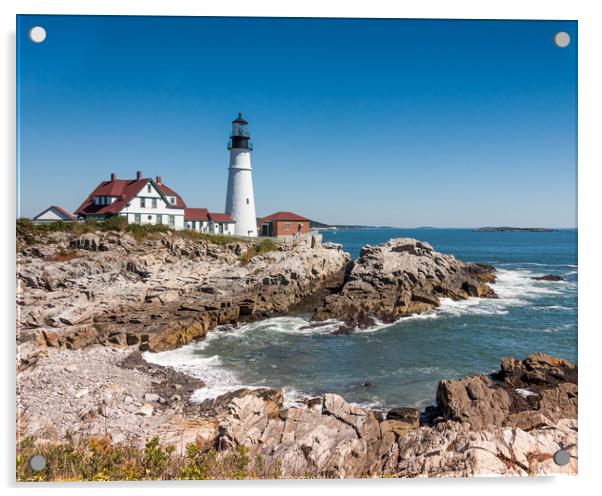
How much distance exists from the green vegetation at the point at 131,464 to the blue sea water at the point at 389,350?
226 centimetres

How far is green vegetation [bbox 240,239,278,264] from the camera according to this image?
15.0 metres

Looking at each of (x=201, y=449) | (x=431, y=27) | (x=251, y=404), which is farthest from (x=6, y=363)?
(x=431, y=27)

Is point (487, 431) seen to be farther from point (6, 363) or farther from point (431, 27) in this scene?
point (6, 363)

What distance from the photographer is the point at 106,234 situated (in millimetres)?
11742

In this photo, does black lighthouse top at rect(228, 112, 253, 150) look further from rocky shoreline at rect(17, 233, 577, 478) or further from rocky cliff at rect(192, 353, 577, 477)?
rocky cliff at rect(192, 353, 577, 477)

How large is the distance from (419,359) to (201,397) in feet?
15.0

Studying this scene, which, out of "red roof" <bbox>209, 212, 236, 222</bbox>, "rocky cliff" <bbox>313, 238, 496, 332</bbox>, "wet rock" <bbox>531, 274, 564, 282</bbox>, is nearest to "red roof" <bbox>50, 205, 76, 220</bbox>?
"red roof" <bbox>209, 212, 236, 222</bbox>

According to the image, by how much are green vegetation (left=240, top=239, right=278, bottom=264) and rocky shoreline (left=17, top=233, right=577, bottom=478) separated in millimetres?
2101

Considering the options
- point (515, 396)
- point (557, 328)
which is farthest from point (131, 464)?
point (557, 328)

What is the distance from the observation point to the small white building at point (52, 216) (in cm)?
604

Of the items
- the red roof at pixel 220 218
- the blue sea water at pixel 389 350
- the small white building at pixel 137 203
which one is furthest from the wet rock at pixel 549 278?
the small white building at pixel 137 203

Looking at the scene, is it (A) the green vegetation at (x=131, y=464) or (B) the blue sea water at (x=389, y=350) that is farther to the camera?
(B) the blue sea water at (x=389, y=350)

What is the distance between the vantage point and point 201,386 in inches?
278

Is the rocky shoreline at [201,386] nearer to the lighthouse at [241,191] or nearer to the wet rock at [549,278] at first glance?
the lighthouse at [241,191]
